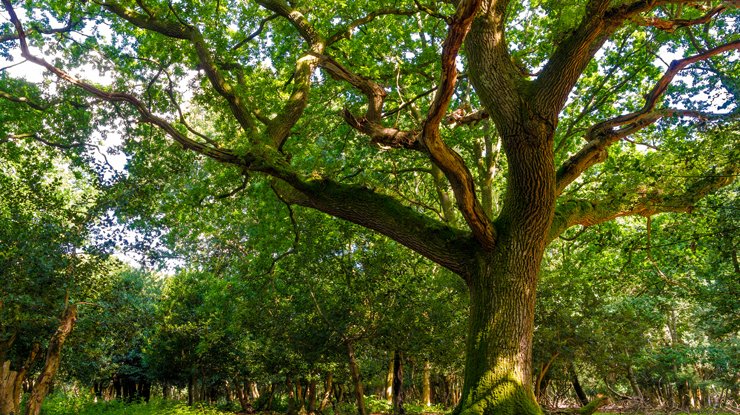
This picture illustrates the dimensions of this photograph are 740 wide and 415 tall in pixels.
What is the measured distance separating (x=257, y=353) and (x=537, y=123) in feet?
35.8

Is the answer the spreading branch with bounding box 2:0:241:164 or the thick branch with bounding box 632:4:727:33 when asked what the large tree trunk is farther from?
the spreading branch with bounding box 2:0:241:164

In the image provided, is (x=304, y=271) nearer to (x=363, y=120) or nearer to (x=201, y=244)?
(x=363, y=120)

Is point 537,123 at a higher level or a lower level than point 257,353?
higher

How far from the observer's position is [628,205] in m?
6.61

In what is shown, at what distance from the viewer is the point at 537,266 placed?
18.6 feet

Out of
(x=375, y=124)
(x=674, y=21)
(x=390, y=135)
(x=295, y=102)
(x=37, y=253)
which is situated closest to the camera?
(x=674, y=21)

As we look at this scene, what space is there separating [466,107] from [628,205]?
2.71 metres

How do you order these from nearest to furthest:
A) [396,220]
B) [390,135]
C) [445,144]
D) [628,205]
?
1. [445,144]
2. [390,135]
3. [396,220]
4. [628,205]

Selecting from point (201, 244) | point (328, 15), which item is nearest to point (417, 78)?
point (328, 15)

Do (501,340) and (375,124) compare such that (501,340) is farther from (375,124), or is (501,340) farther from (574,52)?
(574,52)

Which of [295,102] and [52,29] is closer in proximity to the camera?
[295,102]

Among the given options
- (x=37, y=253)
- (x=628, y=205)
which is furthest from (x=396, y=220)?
(x=37, y=253)

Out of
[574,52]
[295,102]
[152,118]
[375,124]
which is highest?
[295,102]

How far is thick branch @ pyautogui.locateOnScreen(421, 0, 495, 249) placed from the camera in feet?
13.6
